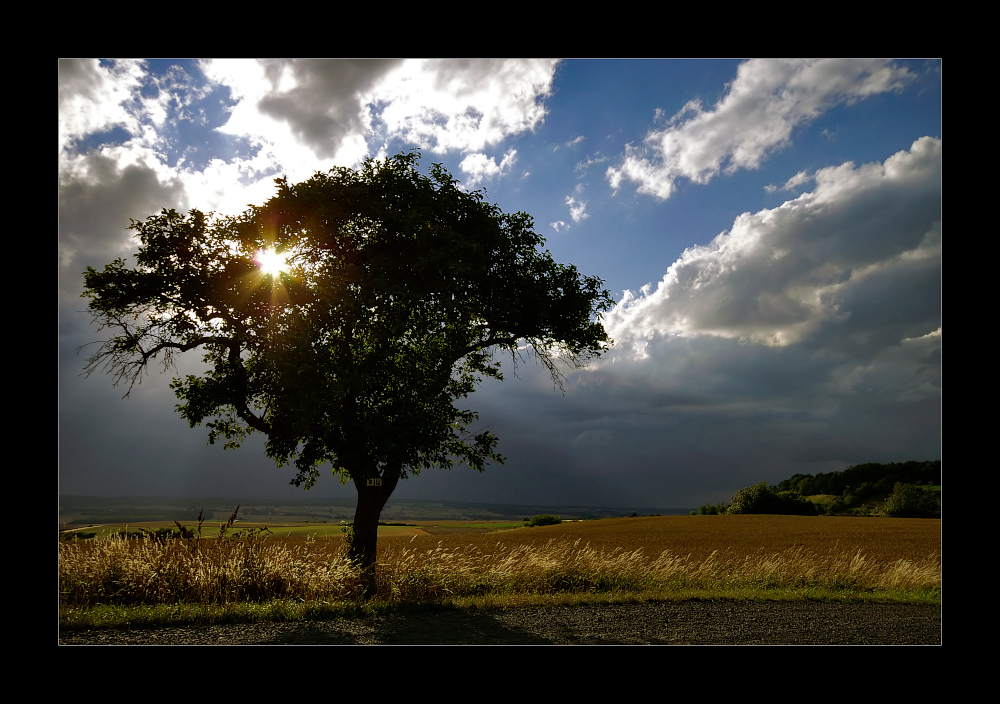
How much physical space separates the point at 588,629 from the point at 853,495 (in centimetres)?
3077

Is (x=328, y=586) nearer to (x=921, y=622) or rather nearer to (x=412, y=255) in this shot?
(x=412, y=255)

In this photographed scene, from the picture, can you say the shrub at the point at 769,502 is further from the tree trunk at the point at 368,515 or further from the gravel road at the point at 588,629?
the tree trunk at the point at 368,515

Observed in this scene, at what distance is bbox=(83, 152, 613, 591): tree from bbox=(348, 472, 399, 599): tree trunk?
0.03m

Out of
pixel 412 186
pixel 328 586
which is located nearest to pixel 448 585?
pixel 328 586

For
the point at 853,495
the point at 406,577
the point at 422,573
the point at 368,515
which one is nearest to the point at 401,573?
the point at 406,577

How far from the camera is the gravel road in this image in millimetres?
6961

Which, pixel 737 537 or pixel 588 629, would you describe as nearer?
pixel 588 629

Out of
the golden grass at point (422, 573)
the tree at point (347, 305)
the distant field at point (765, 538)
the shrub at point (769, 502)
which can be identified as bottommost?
the shrub at point (769, 502)

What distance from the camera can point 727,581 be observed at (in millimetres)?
11016

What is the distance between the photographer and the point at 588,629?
7.43 metres

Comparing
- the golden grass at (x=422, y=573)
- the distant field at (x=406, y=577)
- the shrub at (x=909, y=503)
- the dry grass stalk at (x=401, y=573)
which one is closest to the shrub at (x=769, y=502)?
the shrub at (x=909, y=503)

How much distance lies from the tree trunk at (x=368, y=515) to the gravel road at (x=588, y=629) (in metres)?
2.41

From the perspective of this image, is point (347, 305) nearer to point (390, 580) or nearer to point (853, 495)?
point (390, 580)

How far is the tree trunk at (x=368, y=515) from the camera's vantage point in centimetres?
1068
